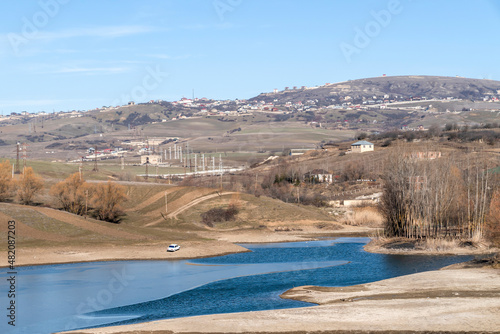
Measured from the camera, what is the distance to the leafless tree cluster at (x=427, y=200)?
83188 millimetres

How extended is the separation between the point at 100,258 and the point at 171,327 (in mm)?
38480

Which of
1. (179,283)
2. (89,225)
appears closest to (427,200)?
(179,283)

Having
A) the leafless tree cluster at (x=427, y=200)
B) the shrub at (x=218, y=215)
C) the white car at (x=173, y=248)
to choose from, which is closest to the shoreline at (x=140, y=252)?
the white car at (x=173, y=248)

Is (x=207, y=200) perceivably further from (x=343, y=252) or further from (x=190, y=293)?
(x=190, y=293)

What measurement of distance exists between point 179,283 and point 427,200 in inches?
1466

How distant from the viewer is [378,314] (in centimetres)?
4056

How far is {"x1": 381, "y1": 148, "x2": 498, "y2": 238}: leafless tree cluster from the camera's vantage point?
3275 inches

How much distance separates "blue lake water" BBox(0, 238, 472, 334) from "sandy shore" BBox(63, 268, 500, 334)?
363 cm

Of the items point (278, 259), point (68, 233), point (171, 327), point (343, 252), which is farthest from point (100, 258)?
point (171, 327)

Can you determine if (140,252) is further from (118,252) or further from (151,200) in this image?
(151,200)

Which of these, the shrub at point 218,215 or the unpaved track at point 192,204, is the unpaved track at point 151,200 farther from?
the shrub at point 218,215

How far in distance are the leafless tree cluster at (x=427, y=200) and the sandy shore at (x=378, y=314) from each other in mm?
32482

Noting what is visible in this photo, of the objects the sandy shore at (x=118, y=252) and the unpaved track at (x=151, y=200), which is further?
the unpaved track at (x=151, y=200)

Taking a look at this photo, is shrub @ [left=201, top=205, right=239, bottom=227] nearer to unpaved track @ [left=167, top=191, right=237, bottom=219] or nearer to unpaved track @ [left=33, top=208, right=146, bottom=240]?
unpaved track @ [left=167, top=191, right=237, bottom=219]
